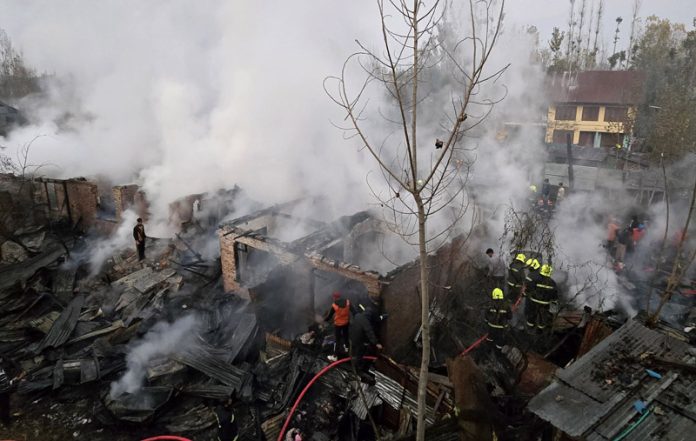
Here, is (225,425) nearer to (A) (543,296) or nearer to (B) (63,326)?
(B) (63,326)

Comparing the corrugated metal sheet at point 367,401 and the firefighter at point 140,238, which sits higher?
the firefighter at point 140,238

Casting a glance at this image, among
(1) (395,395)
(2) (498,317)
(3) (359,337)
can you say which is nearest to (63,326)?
(3) (359,337)

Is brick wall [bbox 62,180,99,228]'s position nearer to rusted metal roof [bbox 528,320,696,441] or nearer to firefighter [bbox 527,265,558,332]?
firefighter [bbox 527,265,558,332]

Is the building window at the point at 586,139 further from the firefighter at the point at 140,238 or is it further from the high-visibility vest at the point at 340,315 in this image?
the firefighter at the point at 140,238

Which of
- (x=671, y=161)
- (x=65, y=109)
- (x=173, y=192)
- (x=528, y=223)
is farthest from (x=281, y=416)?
(x=65, y=109)

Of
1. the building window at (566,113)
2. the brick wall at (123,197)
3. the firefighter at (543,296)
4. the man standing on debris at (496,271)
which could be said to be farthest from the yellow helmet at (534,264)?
the building window at (566,113)

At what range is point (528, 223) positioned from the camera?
11.0m

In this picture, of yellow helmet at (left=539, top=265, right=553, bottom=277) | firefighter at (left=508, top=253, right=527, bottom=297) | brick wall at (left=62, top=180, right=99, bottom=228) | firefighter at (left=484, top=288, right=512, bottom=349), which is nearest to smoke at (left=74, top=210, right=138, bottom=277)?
brick wall at (left=62, top=180, right=99, bottom=228)

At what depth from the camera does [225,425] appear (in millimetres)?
6238

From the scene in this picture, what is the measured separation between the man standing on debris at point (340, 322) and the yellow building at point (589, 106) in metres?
29.6

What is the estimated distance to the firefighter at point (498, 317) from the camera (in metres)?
7.58

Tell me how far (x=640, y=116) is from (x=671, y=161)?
31.4 ft

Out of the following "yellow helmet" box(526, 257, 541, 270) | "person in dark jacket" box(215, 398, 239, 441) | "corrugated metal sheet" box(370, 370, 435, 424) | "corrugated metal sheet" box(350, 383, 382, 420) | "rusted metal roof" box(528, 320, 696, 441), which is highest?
"rusted metal roof" box(528, 320, 696, 441)

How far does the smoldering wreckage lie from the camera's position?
4.51 metres
